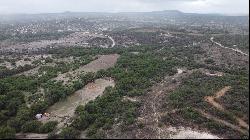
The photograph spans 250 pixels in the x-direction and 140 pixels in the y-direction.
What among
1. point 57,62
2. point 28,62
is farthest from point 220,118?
point 28,62

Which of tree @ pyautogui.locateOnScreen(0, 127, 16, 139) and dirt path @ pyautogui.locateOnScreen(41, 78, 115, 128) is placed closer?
tree @ pyautogui.locateOnScreen(0, 127, 16, 139)

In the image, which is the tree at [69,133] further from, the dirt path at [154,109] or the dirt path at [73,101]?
the dirt path at [154,109]

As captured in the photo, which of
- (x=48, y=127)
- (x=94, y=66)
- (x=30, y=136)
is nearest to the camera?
(x=30, y=136)

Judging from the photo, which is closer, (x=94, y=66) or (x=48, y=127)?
(x=48, y=127)

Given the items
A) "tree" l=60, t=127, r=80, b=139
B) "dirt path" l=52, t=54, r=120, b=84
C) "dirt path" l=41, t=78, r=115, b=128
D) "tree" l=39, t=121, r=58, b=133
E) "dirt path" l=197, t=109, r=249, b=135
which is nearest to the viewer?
"tree" l=60, t=127, r=80, b=139

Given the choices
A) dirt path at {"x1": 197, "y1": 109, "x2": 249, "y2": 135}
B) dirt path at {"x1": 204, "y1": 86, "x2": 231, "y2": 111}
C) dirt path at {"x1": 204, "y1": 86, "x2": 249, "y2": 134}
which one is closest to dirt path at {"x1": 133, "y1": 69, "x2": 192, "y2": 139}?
dirt path at {"x1": 197, "y1": 109, "x2": 249, "y2": 135}

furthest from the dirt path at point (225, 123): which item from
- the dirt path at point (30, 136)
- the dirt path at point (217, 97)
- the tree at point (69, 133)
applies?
the dirt path at point (30, 136)

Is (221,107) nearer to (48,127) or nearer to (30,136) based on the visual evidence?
(48,127)

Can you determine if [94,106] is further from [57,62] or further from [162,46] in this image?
[162,46]

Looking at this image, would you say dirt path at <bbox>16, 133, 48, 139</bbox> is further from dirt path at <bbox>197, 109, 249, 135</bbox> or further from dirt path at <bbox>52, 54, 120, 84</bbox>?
dirt path at <bbox>52, 54, 120, 84</bbox>

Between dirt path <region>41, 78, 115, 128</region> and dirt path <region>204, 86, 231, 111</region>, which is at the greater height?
dirt path <region>204, 86, 231, 111</region>

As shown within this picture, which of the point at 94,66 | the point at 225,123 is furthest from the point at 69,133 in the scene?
the point at 94,66

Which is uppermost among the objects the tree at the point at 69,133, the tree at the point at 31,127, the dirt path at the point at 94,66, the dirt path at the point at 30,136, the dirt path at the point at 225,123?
the dirt path at the point at 225,123
